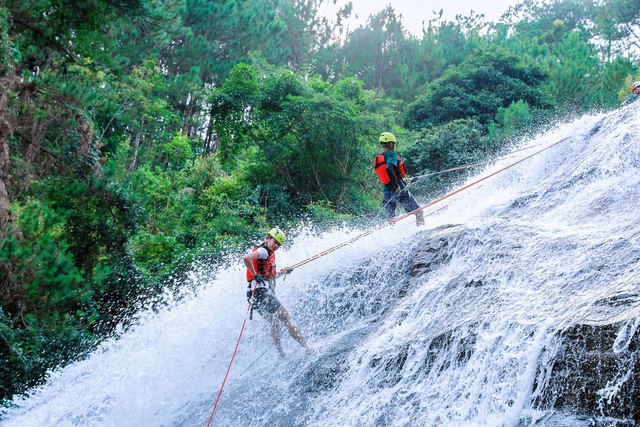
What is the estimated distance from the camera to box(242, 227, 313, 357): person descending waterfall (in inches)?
261

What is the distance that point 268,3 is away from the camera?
109 ft

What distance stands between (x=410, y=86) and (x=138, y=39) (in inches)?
637

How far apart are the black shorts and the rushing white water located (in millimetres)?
640

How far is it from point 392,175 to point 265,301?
10.9ft

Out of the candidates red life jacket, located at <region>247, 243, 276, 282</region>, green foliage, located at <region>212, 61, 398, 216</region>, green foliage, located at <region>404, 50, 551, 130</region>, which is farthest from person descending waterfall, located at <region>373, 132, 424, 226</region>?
green foliage, located at <region>404, 50, 551, 130</region>

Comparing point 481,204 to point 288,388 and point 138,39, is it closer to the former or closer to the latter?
point 288,388

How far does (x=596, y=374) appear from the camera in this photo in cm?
382

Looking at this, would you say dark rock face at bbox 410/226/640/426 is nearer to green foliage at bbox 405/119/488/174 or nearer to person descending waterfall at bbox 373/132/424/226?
person descending waterfall at bbox 373/132/424/226

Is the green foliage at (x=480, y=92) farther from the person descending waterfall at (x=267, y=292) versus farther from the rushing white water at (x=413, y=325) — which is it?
the person descending waterfall at (x=267, y=292)

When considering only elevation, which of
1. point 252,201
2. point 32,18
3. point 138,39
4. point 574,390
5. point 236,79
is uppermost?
point 138,39

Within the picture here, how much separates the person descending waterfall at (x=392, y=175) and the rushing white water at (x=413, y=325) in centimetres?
43

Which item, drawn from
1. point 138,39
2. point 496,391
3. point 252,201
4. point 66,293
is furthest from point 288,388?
point 138,39

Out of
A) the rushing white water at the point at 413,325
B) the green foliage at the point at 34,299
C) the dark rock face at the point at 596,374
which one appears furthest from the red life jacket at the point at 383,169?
the green foliage at the point at 34,299

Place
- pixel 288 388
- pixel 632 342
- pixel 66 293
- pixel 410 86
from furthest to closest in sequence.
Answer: pixel 410 86 < pixel 66 293 < pixel 288 388 < pixel 632 342
